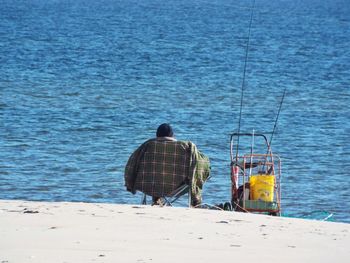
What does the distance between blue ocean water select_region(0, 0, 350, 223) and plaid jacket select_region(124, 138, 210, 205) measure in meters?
2.50

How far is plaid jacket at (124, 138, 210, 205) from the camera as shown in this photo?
9641mm

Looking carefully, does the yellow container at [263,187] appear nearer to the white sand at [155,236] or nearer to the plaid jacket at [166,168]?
the plaid jacket at [166,168]

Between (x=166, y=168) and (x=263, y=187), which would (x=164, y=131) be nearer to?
(x=166, y=168)

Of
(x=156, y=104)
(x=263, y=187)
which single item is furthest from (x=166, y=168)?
(x=156, y=104)

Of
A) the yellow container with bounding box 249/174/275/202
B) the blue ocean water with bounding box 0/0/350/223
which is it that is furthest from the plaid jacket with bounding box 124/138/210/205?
the blue ocean water with bounding box 0/0/350/223

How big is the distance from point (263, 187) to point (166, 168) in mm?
1076

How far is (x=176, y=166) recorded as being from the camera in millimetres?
9680

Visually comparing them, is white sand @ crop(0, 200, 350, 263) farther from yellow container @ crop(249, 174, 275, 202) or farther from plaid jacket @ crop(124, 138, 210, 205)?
yellow container @ crop(249, 174, 275, 202)

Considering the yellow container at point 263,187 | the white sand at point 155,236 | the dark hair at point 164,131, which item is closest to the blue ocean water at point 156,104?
the yellow container at point 263,187

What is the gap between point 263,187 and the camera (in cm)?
1028

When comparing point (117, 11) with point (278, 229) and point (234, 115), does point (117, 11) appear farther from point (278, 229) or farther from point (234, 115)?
point (278, 229)

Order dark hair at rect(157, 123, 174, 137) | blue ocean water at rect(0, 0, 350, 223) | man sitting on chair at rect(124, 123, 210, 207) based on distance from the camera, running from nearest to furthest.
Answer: man sitting on chair at rect(124, 123, 210, 207) < dark hair at rect(157, 123, 174, 137) < blue ocean water at rect(0, 0, 350, 223)

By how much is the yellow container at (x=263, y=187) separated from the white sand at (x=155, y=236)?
1.42m

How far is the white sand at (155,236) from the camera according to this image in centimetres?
706
